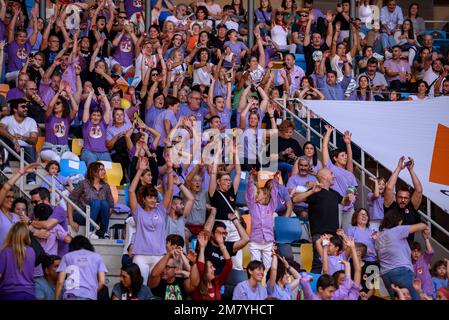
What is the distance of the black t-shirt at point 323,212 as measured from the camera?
1663cm

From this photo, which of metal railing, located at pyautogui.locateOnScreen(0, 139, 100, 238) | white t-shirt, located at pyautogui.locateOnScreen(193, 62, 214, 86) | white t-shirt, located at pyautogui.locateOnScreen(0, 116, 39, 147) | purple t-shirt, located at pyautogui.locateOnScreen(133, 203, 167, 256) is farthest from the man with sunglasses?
white t-shirt, located at pyautogui.locateOnScreen(193, 62, 214, 86)

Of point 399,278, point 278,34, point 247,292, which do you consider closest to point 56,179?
point 247,292

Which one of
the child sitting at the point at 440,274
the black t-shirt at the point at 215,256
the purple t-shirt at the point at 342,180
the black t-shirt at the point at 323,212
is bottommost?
the child sitting at the point at 440,274

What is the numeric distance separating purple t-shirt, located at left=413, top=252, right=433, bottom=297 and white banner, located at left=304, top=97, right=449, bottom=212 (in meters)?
1.66

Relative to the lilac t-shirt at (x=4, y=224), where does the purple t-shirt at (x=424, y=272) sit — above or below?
below

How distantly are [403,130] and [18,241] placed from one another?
23.5 feet

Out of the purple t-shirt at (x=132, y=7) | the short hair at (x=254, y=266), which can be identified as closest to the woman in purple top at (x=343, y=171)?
the short hair at (x=254, y=266)

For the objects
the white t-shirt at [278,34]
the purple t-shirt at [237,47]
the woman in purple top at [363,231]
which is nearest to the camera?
the woman in purple top at [363,231]

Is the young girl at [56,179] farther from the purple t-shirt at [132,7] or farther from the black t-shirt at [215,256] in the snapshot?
the purple t-shirt at [132,7]

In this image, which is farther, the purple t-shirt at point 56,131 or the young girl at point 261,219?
the purple t-shirt at point 56,131

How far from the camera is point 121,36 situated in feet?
68.7

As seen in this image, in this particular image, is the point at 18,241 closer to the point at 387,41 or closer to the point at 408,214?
Answer: the point at 408,214

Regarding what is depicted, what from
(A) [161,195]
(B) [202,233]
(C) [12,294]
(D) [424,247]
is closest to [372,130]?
(D) [424,247]

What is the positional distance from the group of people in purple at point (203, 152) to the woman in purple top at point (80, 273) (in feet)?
0.05
